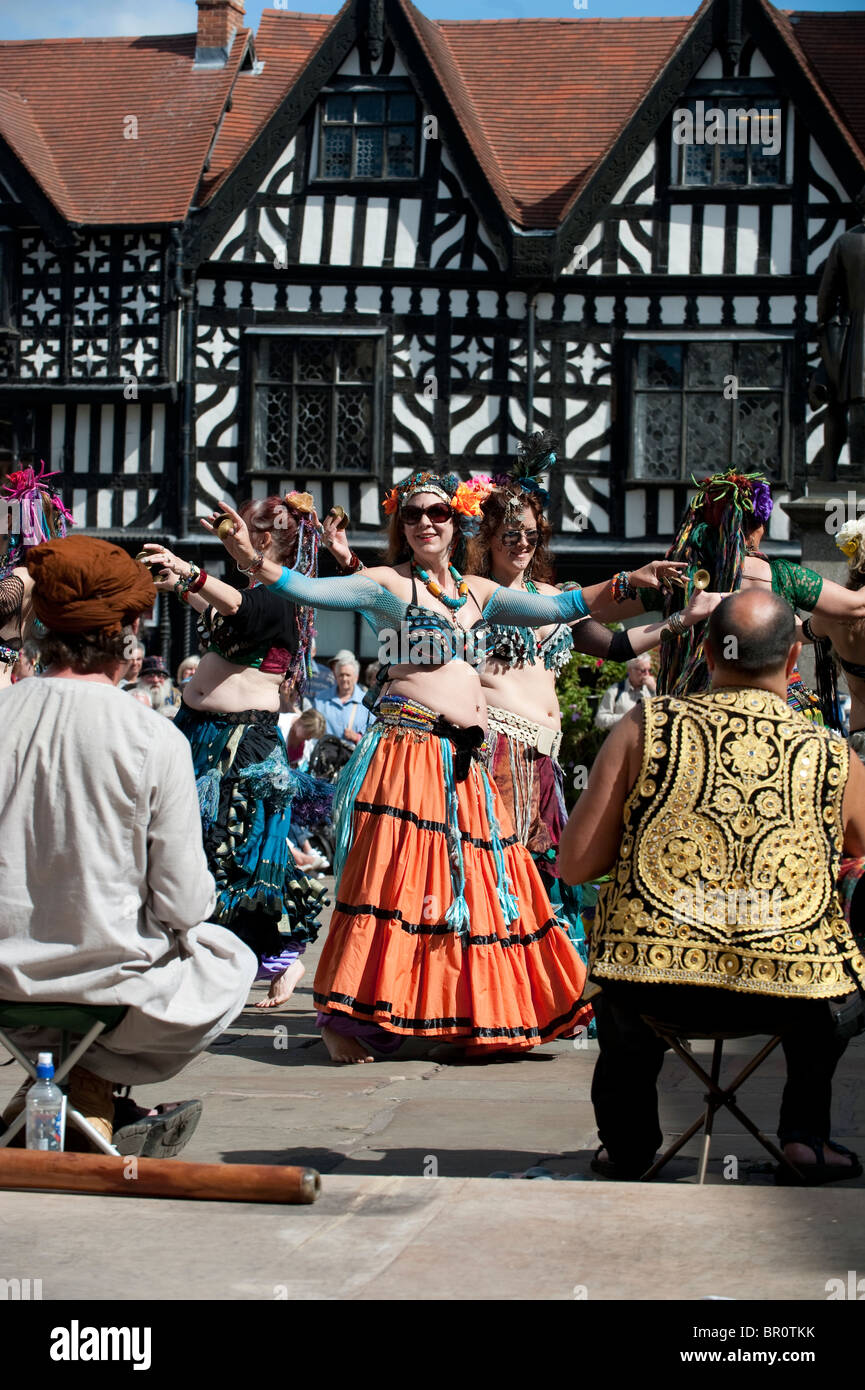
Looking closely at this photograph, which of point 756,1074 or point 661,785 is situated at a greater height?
point 661,785

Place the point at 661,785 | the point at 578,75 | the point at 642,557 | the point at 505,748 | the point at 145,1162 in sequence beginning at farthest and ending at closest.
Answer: the point at 578,75, the point at 642,557, the point at 505,748, the point at 661,785, the point at 145,1162

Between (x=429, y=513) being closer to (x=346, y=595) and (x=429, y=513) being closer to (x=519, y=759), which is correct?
(x=346, y=595)

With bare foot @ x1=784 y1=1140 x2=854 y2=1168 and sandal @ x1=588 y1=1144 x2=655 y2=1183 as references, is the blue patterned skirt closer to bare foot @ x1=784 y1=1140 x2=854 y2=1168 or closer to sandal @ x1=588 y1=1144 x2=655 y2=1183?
sandal @ x1=588 y1=1144 x2=655 y2=1183

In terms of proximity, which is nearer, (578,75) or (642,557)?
(642,557)

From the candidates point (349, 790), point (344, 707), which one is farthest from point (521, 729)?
point (344, 707)

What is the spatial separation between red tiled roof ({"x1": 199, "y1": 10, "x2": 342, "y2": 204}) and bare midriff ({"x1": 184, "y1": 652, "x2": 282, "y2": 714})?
16970 mm

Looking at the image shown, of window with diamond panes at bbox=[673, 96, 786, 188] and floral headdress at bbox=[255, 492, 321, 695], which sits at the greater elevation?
window with diamond panes at bbox=[673, 96, 786, 188]

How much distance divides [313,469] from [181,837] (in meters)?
18.8

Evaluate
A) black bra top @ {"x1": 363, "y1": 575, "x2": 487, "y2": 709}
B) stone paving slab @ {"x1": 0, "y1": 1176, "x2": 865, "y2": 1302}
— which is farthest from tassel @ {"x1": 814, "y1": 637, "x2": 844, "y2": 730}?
stone paving slab @ {"x1": 0, "y1": 1176, "x2": 865, "y2": 1302}

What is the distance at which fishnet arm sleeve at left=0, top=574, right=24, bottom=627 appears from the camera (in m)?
7.52

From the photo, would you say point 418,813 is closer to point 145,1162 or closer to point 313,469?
point 145,1162

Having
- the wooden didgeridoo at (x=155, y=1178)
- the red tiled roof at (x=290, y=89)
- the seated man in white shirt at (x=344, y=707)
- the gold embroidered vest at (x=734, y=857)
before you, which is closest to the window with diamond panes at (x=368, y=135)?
the red tiled roof at (x=290, y=89)

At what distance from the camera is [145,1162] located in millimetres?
3955
